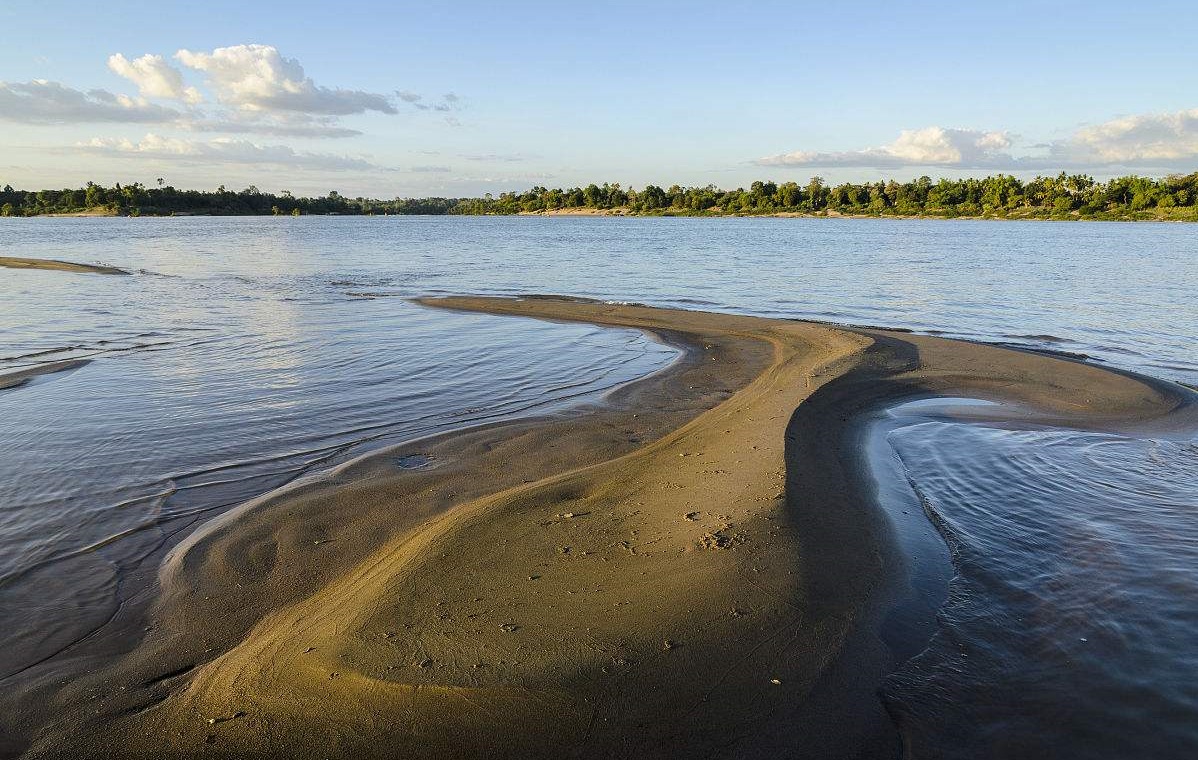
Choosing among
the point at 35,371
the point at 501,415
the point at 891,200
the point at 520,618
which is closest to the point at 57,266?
the point at 35,371

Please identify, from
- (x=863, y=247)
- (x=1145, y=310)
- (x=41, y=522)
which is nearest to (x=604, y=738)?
(x=41, y=522)

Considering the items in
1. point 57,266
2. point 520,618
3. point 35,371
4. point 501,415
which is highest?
point 57,266

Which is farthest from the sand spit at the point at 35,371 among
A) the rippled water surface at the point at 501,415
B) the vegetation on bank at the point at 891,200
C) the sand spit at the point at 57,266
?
the vegetation on bank at the point at 891,200

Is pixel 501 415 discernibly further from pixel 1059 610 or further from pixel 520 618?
pixel 1059 610

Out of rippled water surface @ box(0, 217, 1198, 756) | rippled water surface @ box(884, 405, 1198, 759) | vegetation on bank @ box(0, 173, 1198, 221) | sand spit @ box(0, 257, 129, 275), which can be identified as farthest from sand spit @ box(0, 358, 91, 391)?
vegetation on bank @ box(0, 173, 1198, 221)

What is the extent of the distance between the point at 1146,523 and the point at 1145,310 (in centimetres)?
2220

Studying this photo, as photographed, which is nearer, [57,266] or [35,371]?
[35,371]

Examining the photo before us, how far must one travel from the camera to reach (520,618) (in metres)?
5.03

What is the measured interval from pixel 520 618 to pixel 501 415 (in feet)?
22.1

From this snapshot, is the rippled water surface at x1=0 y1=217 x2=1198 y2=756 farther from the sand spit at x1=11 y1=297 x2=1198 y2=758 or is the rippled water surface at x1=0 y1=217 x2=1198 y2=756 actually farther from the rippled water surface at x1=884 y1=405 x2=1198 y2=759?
the sand spit at x1=11 y1=297 x2=1198 y2=758

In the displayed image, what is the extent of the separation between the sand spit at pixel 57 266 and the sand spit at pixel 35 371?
2462cm

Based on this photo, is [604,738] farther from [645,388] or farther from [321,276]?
[321,276]

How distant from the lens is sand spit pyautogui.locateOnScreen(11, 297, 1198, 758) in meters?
4.06

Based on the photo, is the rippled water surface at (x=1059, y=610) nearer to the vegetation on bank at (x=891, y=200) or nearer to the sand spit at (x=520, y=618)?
the sand spit at (x=520, y=618)
